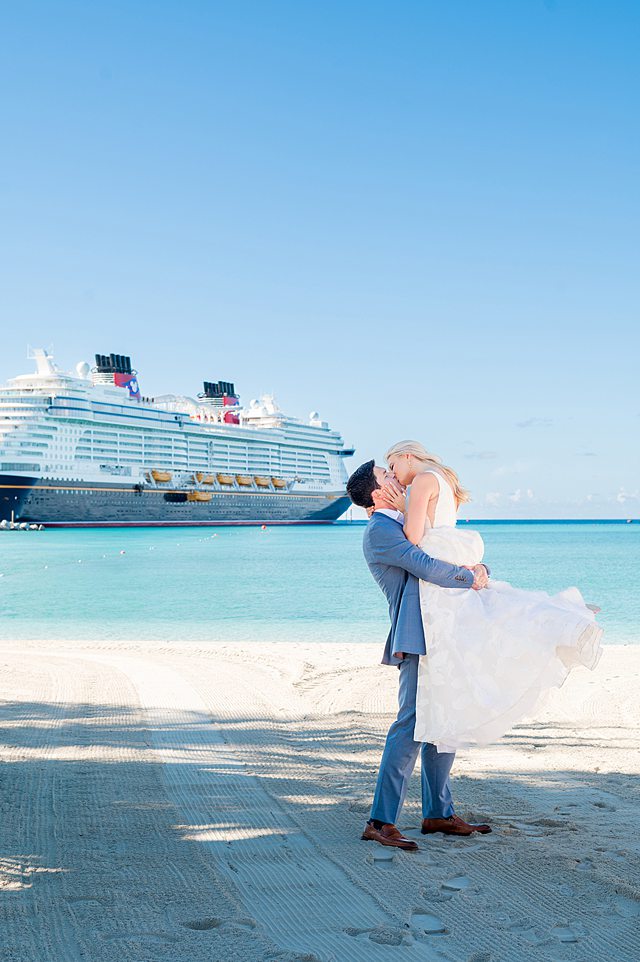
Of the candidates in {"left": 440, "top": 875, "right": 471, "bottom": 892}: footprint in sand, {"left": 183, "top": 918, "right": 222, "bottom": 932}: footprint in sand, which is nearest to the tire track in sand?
{"left": 183, "top": 918, "right": 222, "bottom": 932}: footprint in sand

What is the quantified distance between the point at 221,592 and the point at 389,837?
713 inches

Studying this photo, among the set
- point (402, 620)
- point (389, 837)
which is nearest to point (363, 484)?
point (402, 620)

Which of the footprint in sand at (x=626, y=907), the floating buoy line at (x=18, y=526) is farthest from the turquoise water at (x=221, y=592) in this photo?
the floating buoy line at (x=18, y=526)

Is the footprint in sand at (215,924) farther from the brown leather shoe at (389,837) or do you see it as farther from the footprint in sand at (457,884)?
the brown leather shoe at (389,837)

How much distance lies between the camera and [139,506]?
210ft

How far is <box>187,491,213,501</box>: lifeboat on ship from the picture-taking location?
67.8 metres

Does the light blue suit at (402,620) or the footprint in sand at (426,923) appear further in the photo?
the light blue suit at (402,620)

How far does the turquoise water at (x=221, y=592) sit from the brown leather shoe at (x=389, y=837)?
1002cm

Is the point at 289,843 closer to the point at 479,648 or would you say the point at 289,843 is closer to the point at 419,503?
the point at 479,648

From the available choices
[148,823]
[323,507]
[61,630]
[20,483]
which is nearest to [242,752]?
[148,823]

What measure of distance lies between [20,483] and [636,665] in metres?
52.9

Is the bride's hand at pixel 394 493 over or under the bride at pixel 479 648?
over

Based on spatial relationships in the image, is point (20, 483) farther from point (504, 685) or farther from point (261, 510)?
point (504, 685)

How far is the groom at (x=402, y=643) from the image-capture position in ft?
10.3
